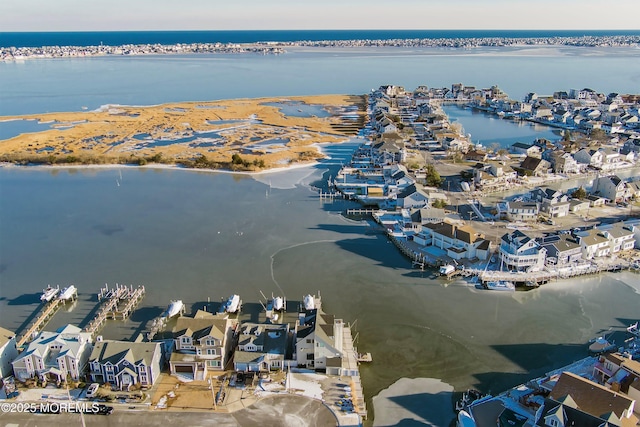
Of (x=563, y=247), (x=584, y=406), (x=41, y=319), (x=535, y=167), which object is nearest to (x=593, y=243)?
(x=563, y=247)

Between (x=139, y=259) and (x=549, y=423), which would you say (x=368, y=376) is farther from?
(x=139, y=259)

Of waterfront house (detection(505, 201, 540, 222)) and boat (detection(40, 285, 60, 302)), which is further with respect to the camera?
waterfront house (detection(505, 201, 540, 222))

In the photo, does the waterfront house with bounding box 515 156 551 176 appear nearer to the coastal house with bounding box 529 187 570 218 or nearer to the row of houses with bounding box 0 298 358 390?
the coastal house with bounding box 529 187 570 218

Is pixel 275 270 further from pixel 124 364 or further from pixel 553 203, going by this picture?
pixel 553 203

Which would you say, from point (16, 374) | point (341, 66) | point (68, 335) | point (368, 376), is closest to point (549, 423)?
point (368, 376)

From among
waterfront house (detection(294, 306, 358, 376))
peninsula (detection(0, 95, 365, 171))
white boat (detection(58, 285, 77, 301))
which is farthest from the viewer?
peninsula (detection(0, 95, 365, 171))

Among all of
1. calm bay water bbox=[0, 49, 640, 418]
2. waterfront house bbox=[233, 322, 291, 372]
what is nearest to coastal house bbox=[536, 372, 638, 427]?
calm bay water bbox=[0, 49, 640, 418]

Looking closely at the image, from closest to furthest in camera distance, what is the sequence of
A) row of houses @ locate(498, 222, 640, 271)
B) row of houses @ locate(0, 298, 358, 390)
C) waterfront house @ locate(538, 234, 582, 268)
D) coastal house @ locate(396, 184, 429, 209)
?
row of houses @ locate(0, 298, 358, 390) < row of houses @ locate(498, 222, 640, 271) < waterfront house @ locate(538, 234, 582, 268) < coastal house @ locate(396, 184, 429, 209)
